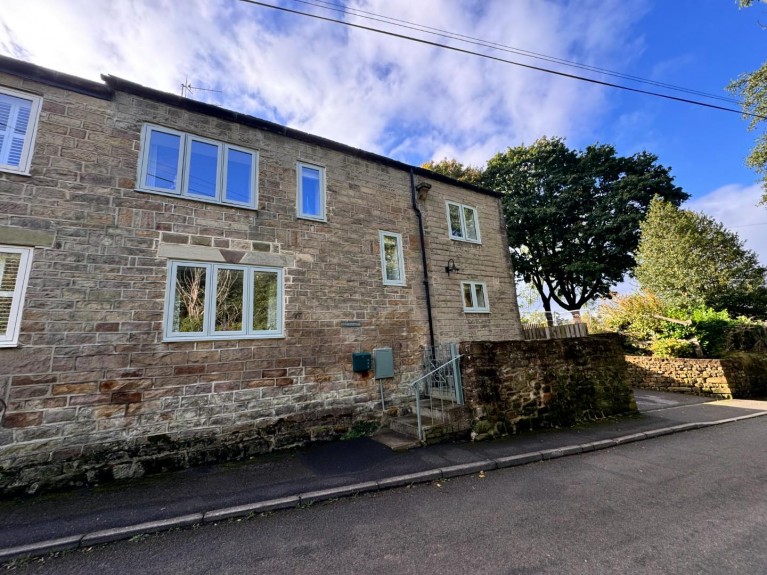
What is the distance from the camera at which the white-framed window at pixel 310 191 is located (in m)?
7.86

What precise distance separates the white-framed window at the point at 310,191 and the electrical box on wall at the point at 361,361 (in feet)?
11.0

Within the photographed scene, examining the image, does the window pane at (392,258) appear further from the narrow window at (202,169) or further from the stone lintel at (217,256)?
the narrow window at (202,169)

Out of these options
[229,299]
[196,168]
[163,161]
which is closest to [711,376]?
[229,299]

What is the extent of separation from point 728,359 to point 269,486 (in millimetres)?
15118

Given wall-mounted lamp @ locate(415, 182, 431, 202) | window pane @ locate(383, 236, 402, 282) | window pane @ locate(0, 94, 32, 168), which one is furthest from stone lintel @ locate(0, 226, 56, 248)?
wall-mounted lamp @ locate(415, 182, 431, 202)

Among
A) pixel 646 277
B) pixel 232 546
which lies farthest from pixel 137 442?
pixel 646 277

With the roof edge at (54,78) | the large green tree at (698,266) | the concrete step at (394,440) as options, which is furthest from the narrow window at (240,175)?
the large green tree at (698,266)

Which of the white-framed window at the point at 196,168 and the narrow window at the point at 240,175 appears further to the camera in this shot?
the narrow window at the point at 240,175

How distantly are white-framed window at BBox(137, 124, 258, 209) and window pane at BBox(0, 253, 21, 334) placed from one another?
2.16 metres

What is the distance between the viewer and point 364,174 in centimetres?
905

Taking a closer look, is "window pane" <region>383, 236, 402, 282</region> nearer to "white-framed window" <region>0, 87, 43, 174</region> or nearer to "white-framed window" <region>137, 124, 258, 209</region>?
"white-framed window" <region>137, 124, 258, 209</region>

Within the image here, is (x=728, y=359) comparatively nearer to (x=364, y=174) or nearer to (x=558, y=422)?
(x=558, y=422)

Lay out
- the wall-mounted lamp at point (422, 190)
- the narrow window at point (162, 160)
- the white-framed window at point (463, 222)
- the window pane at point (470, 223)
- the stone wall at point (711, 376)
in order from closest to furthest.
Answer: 1. the narrow window at point (162, 160)
2. the wall-mounted lamp at point (422, 190)
3. the white-framed window at point (463, 222)
4. the window pane at point (470, 223)
5. the stone wall at point (711, 376)

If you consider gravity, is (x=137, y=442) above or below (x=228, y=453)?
above
